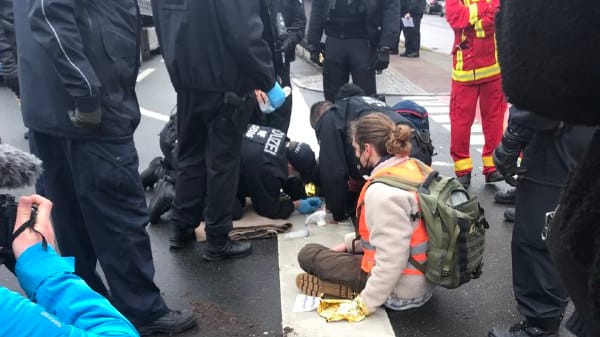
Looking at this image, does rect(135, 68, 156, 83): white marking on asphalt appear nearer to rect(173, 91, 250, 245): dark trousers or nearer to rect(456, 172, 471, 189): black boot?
rect(456, 172, 471, 189): black boot

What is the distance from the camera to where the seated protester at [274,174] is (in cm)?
392

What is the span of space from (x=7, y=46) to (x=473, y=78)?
3931 mm

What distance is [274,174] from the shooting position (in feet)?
12.9

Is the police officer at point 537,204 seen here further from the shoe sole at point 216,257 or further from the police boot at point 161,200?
the police boot at point 161,200

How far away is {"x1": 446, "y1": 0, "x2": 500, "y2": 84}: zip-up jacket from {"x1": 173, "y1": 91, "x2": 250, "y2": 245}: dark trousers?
7.00 feet

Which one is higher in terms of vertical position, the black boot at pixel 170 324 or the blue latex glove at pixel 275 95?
the blue latex glove at pixel 275 95

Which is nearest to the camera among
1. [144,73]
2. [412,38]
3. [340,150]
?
[340,150]

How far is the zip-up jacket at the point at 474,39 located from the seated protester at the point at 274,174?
1506 millimetres

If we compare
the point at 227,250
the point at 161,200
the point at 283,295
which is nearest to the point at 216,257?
the point at 227,250

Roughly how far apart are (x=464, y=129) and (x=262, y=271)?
2236 mm

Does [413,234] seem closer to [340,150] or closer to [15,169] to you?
[340,150]

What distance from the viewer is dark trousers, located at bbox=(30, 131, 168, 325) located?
2.47m

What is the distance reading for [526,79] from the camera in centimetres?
104

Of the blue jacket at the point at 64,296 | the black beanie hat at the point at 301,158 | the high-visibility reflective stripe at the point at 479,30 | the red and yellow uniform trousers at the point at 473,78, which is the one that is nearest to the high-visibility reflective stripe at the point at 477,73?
the red and yellow uniform trousers at the point at 473,78
